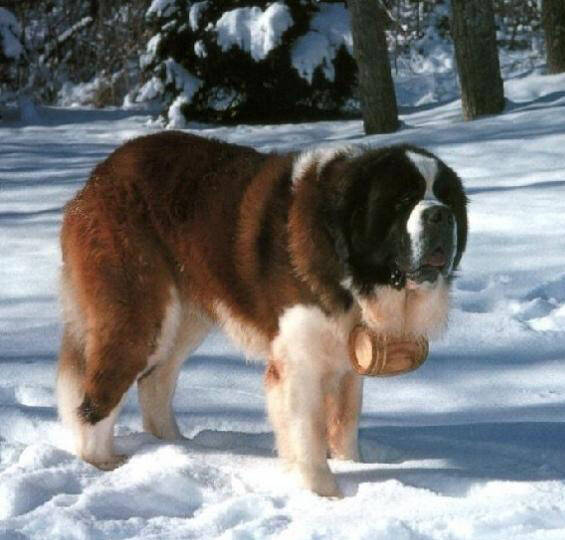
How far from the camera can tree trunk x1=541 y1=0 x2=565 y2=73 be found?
Result: 43.6 feet

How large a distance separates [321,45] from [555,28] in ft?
9.51

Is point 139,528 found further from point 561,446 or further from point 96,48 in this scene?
point 96,48

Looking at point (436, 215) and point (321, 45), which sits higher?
point (436, 215)

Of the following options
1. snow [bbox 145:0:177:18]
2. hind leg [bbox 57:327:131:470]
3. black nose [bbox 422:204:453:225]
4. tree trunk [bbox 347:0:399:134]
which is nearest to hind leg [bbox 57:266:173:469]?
hind leg [bbox 57:327:131:470]

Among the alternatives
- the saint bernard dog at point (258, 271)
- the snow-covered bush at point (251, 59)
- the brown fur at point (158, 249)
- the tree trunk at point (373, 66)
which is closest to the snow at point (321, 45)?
the snow-covered bush at point (251, 59)

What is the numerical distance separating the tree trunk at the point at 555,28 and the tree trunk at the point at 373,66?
101 inches

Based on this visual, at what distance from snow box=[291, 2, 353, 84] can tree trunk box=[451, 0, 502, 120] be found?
2927 millimetres

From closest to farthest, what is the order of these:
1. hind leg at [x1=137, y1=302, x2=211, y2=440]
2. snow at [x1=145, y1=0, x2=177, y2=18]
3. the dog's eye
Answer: the dog's eye
hind leg at [x1=137, y1=302, x2=211, y2=440]
snow at [x1=145, y1=0, x2=177, y2=18]

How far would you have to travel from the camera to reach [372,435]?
14.6 ft

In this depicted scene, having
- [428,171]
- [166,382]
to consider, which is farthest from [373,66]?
[428,171]

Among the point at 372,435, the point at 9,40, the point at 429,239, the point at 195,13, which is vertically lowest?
the point at 372,435

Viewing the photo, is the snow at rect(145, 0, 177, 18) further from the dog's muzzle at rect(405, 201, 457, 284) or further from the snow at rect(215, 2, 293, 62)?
the dog's muzzle at rect(405, 201, 457, 284)

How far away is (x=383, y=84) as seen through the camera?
39.2 feet

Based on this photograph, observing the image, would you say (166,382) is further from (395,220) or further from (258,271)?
(395,220)
